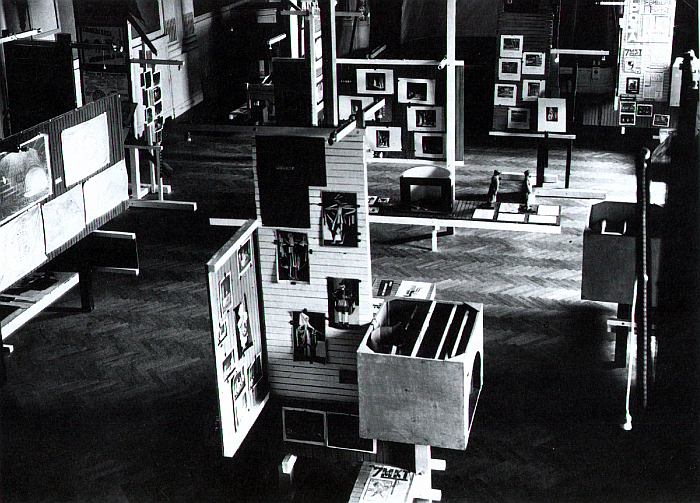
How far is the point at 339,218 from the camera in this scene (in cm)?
402

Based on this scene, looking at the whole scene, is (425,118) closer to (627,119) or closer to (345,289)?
(345,289)

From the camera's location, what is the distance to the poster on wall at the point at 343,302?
412 centimetres

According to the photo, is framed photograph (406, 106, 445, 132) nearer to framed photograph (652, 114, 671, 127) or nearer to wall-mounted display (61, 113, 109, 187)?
wall-mounted display (61, 113, 109, 187)

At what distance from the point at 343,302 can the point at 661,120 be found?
28.8 ft

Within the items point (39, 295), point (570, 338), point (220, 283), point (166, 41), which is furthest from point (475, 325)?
point (166, 41)

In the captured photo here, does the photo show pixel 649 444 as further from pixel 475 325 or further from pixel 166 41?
pixel 166 41

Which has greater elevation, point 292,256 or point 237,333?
point 292,256

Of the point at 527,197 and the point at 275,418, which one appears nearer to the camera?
the point at 275,418

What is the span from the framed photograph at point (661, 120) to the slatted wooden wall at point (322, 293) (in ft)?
28.5

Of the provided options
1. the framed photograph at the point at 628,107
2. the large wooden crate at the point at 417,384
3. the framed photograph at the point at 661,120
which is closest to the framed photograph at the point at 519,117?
the framed photograph at the point at 628,107

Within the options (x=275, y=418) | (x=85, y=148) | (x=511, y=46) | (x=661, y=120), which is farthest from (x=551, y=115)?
(x=275, y=418)

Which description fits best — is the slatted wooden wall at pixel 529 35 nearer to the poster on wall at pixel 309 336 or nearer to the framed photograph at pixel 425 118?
the framed photograph at pixel 425 118

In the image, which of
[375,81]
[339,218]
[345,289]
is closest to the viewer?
[339,218]

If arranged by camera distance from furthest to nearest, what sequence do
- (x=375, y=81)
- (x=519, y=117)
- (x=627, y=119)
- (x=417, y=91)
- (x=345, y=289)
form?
(x=627, y=119) → (x=519, y=117) → (x=375, y=81) → (x=417, y=91) → (x=345, y=289)
